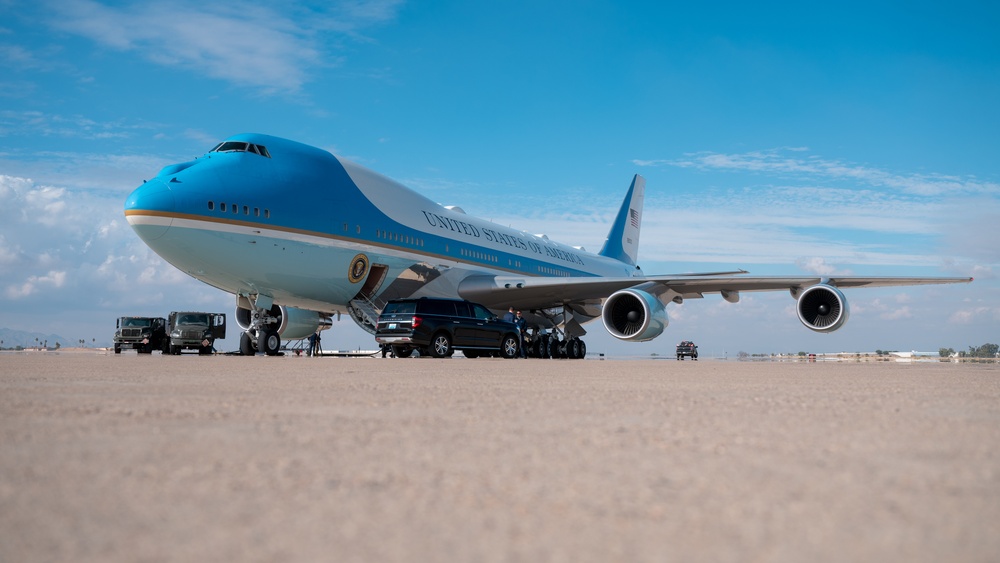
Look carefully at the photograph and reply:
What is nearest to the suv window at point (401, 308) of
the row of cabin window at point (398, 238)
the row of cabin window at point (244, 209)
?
the row of cabin window at point (398, 238)

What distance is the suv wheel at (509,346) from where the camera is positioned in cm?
1898

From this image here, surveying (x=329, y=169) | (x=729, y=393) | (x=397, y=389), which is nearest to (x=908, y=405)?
(x=729, y=393)

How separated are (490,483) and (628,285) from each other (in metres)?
19.0

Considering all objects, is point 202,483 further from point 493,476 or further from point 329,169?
point 329,169

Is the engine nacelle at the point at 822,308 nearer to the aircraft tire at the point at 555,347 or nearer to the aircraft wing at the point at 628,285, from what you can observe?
the aircraft wing at the point at 628,285

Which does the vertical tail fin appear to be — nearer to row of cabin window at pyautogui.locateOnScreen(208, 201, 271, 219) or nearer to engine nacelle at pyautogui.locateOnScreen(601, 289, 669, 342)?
engine nacelle at pyautogui.locateOnScreen(601, 289, 669, 342)

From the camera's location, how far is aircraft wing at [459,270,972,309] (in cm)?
1981

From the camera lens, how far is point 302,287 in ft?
57.3

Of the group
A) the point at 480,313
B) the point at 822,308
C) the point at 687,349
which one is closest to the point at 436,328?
the point at 480,313

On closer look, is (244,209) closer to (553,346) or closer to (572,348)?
(553,346)

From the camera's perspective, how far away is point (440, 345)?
17.2 meters

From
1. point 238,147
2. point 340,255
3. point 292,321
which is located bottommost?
point 292,321

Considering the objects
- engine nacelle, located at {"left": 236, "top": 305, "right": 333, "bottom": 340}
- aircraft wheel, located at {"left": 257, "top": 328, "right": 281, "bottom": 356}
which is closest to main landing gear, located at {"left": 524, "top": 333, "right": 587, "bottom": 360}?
engine nacelle, located at {"left": 236, "top": 305, "right": 333, "bottom": 340}

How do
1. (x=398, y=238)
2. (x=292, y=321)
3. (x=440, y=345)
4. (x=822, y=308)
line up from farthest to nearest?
(x=292, y=321) < (x=398, y=238) < (x=822, y=308) < (x=440, y=345)
